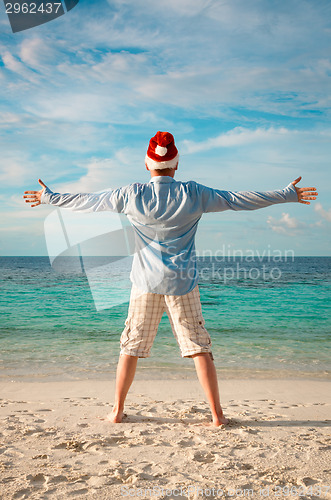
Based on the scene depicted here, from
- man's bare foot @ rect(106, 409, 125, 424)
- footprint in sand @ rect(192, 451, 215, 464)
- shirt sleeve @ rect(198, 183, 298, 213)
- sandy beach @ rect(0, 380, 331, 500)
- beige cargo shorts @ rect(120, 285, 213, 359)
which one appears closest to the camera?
sandy beach @ rect(0, 380, 331, 500)

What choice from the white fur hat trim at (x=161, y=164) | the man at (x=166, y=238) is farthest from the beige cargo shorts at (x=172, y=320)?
the white fur hat trim at (x=161, y=164)

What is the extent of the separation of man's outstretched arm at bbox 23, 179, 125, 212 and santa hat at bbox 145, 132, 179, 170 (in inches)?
13.5

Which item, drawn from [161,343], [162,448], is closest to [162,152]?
[162,448]

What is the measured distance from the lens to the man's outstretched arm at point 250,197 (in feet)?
9.37

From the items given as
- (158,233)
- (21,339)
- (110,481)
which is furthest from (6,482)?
(21,339)

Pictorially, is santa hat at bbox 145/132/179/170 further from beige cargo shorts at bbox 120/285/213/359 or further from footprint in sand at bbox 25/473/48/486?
footprint in sand at bbox 25/473/48/486

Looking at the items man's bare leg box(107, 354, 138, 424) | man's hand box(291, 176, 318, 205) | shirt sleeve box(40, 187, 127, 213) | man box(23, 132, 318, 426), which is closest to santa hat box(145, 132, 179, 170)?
man box(23, 132, 318, 426)

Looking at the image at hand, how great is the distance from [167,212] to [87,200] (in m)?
0.65

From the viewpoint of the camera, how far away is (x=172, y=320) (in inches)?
122

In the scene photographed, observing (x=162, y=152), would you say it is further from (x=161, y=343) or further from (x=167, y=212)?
(x=161, y=343)

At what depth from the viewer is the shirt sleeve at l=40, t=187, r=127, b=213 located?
3.06 m

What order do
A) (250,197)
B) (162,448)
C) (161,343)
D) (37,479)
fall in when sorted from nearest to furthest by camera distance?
(37,479) → (162,448) → (250,197) → (161,343)

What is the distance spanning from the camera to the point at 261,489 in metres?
2.14

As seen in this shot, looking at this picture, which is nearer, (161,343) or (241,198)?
(241,198)
